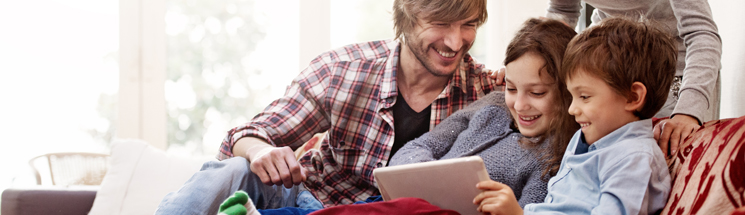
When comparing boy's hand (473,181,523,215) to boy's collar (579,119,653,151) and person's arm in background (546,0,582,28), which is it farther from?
person's arm in background (546,0,582,28)

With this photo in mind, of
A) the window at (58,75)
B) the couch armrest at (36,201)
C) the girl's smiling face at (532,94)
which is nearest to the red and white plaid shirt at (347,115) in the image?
the girl's smiling face at (532,94)

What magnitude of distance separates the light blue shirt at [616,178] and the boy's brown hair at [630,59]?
0.06m

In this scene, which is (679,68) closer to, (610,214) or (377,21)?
(610,214)

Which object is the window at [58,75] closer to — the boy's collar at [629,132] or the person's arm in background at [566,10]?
the person's arm in background at [566,10]

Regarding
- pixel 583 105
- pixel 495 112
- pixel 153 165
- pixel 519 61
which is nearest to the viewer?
pixel 583 105

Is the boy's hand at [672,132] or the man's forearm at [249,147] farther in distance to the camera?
the man's forearm at [249,147]

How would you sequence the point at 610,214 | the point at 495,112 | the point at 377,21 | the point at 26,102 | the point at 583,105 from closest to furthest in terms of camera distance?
the point at 610,214 < the point at 583,105 < the point at 495,112 < the point at 26,102 < the point at 377,21

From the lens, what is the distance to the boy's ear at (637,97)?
0.89 m

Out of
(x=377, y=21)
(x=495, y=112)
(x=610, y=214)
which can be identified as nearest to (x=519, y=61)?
(x=495, y=112)

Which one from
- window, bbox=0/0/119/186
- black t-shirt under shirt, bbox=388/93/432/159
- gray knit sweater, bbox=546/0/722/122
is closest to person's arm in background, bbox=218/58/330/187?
black t-shirt under shirt, bbox=388/93/432/159

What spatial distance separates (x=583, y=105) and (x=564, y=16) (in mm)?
749

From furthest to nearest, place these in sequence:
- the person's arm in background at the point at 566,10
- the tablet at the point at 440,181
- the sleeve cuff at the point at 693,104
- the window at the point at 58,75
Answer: the window at the point at 58,75, the person's arm in background at the point at 566,10, the sleeve cuff at the point at 693,104, the tablet at the point at 440,181

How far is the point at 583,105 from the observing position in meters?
0.93

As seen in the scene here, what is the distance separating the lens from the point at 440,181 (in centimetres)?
96
